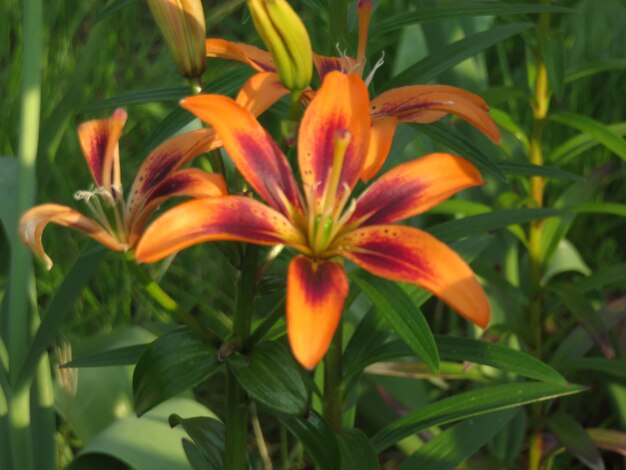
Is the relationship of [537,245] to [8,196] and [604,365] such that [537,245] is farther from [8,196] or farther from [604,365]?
[8,196]

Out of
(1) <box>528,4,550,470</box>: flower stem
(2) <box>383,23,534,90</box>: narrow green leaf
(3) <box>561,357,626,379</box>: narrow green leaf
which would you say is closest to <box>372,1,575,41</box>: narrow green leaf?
(2) <box>383,23,534,90</box>: narrow green leaf

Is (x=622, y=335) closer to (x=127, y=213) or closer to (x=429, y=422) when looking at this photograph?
(x=429, y=422)

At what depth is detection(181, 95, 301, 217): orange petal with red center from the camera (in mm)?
685

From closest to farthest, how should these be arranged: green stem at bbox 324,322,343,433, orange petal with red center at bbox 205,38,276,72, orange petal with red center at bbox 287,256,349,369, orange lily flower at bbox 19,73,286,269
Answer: orange petal with red center at bbox 287,256,349,369 → orange lily flower at bbox 19,73,286,269 → orange petal with red center at bbox 205,38,276,72 → green stem at bbox 324,322,343,433

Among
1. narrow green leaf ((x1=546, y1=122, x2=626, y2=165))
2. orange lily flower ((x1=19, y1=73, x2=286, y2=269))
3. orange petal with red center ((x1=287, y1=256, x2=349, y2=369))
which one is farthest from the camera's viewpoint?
narrow green leaf ((x1=546, y1=122, x2=626, y2=165))

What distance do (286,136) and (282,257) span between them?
0.19m

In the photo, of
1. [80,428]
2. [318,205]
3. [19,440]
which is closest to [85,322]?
[80,428]

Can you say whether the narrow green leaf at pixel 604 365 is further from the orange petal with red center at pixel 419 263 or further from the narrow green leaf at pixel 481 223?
the orange petal with red center at pixel 419 263

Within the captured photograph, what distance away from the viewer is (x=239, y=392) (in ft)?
2.64

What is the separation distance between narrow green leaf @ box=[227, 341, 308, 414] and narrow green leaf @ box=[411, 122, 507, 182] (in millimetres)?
238

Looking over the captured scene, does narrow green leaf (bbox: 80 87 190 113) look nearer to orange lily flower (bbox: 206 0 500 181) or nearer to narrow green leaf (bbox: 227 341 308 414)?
orange lily flower (bbox: 206 0 500 181)

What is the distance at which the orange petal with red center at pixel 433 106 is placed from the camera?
0.76 m

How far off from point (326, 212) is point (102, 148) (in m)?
0.19

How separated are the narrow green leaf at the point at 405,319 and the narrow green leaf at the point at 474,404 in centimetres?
28
